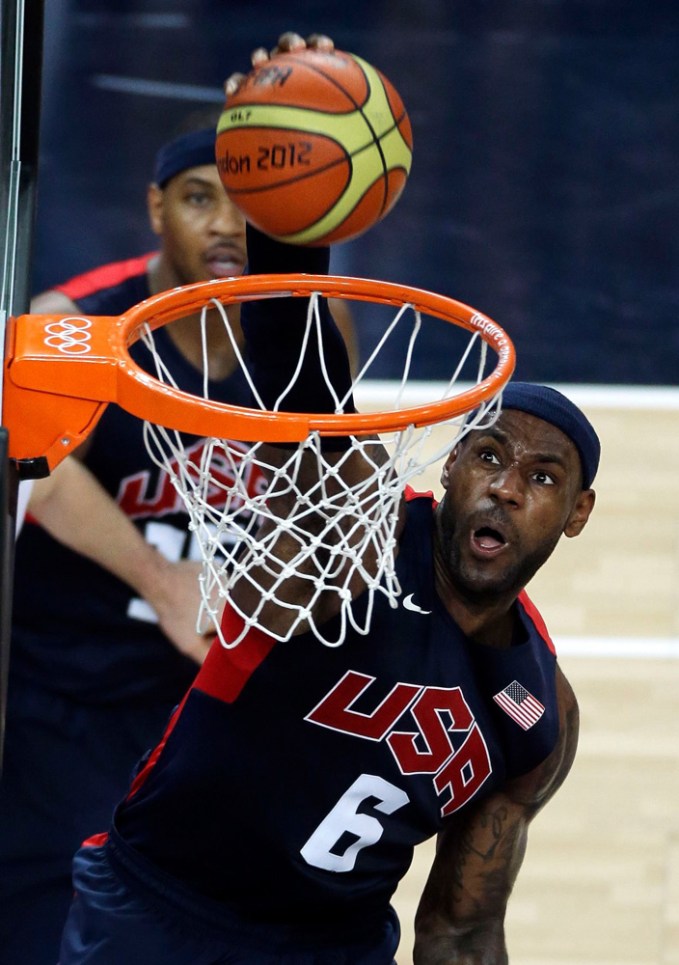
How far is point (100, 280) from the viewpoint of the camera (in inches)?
175

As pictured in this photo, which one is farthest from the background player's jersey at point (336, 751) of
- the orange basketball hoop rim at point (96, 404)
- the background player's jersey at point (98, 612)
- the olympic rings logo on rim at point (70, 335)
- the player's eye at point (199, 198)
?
the player's eye at point (199, 198)

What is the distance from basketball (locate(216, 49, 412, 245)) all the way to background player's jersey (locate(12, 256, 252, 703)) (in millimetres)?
1867

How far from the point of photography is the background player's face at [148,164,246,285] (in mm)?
4363

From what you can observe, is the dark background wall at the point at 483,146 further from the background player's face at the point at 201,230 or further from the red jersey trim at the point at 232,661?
the red jersey trim at the point at 232,661

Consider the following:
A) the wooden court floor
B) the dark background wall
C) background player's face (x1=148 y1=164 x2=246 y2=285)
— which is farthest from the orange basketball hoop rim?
the dark background wall

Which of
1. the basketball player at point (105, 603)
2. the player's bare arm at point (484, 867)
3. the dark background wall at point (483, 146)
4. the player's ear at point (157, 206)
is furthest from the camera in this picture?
the dark background wall at point (483, 146)

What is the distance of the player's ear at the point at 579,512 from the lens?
9.80ft

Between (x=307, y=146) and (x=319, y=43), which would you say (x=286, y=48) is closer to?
(x=319, y=43)

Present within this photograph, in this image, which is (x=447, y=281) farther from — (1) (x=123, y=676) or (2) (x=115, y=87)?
(1) (x=123, y=676)

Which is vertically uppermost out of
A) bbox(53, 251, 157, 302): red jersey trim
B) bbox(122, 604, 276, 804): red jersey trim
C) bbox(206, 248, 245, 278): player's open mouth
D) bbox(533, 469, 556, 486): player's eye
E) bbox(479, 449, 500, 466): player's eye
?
bbox(479, 449, 500, 466): player's eye

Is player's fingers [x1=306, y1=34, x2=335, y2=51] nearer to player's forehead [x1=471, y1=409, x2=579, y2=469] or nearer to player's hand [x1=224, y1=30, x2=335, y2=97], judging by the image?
player's hand [x1=224, y1=30, x2=335, y2=97]

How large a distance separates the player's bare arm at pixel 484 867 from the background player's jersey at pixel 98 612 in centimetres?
136

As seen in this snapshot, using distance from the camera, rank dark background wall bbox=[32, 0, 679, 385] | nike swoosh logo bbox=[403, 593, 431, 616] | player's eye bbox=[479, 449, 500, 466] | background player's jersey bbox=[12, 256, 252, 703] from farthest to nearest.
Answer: dark background wall bbox=[32, 0, 679, 385]
background player's jersey bbox=[12, 256, 252, 703]
player's eye bbox=[479, 449, 500, 466]
nike swoosh logo bbox=[403, 593, 431, 616]

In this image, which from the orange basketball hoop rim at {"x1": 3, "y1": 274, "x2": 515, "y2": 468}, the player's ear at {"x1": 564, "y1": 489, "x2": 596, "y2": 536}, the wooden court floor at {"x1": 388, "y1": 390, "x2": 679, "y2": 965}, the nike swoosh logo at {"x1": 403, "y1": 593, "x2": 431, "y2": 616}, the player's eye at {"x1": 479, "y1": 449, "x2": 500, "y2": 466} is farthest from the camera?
the wooden court floor at {"x1": 388, "y1": 390, "x2": 679, "y2": 965}
